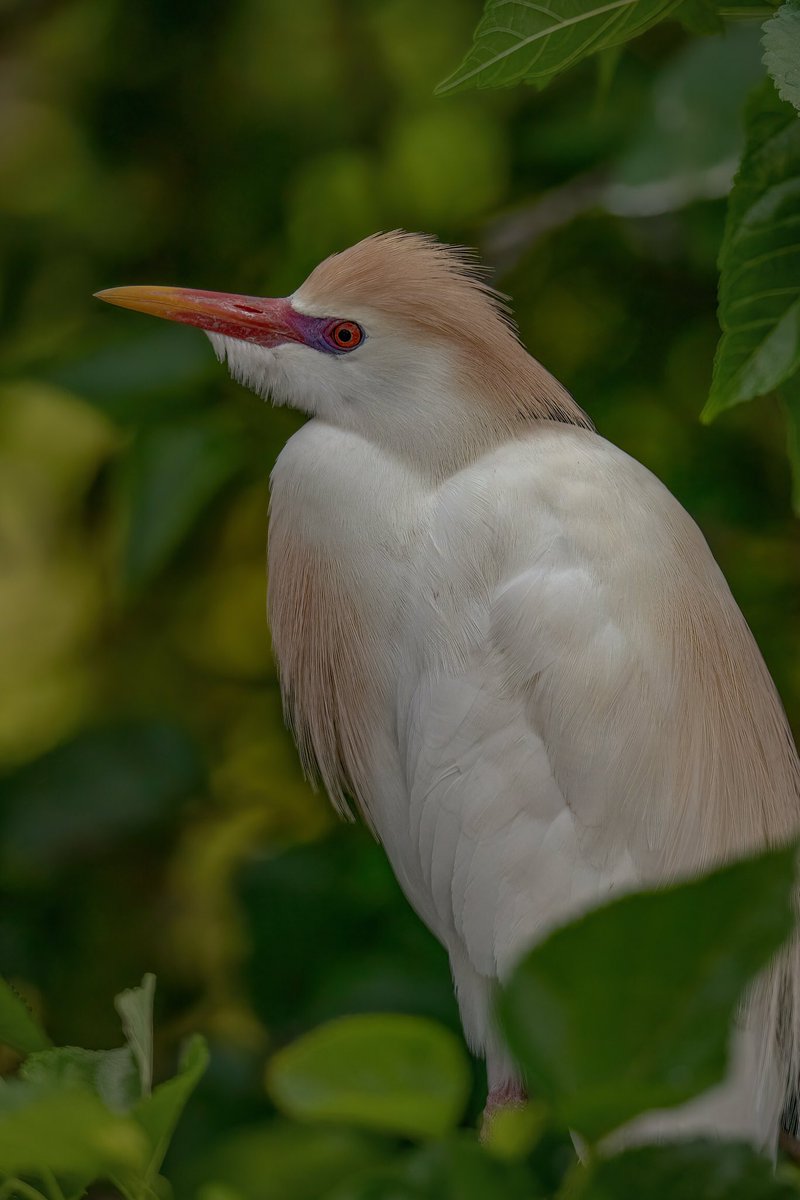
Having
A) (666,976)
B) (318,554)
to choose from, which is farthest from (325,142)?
(666,976)

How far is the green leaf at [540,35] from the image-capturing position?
1.75 feet

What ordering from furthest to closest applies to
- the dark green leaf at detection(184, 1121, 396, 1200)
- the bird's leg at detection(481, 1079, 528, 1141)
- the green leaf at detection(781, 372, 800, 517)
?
the bird's leg at detection(481, 1079, 528, 1141) < the green leaf at detection(781, 372, 800, 517) < the dark green leaf at detection(184, 1121, 396, 1200)

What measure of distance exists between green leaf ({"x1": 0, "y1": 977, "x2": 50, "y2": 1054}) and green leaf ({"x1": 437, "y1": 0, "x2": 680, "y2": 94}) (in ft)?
1.34

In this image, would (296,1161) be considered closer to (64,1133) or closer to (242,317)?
(64,1133)

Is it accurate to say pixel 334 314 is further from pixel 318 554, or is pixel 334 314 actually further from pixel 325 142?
pixel 325 142

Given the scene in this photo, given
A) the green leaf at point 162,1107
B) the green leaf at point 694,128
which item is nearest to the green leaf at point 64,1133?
the green leaf at point 162,1107

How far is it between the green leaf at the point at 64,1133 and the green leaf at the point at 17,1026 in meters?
0.09

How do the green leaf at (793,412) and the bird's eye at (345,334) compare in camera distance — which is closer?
the green leaf at (793,412)

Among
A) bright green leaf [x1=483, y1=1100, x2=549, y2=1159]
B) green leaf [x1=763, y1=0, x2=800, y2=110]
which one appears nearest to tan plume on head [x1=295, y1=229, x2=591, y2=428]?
green leaf [x1=763, y1=0, x2=800, y2=110]

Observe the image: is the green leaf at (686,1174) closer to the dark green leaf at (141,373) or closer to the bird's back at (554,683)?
the bird's back at (554,683)

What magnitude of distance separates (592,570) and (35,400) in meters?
0.66

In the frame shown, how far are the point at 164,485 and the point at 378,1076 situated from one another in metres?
0.75

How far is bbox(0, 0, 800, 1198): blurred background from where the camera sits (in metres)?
1.01

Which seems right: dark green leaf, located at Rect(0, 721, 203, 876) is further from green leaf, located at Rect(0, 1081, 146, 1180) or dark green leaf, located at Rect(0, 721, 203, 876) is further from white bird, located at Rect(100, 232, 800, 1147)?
green leaf, located at Rect(0, 1081, 146, 1180)
